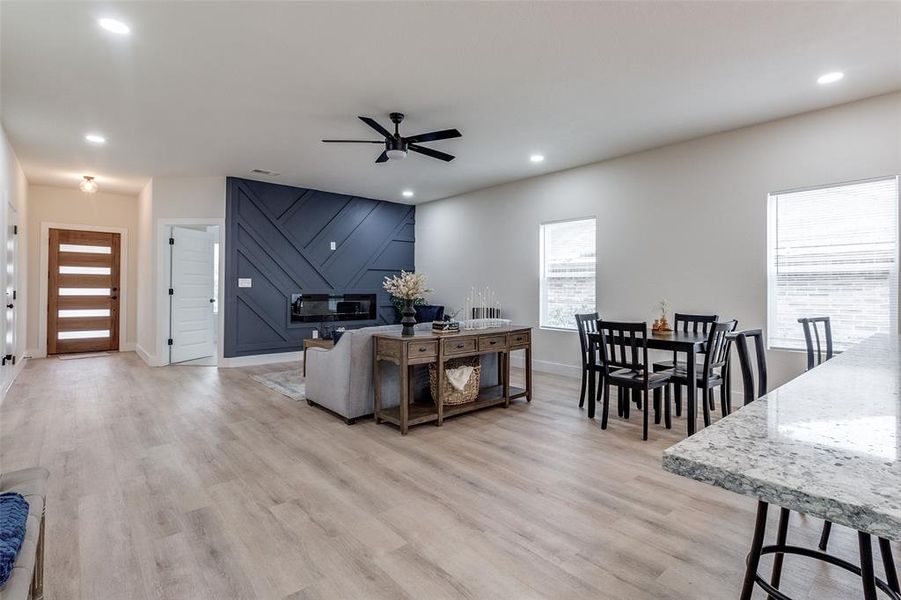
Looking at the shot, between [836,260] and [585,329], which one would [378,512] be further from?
[836,260]

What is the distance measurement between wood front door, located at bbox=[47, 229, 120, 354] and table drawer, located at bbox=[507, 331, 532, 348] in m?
7.52

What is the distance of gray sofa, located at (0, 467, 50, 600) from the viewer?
105 cm

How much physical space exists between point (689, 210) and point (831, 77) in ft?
5.35

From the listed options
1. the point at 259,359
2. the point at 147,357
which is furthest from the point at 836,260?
the point at 147,357

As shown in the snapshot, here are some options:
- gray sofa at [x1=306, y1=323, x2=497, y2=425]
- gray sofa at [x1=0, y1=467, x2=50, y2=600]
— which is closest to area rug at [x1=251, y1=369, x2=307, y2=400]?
gray sofa at [x1=306, y1=323, x2=497, y2=425]

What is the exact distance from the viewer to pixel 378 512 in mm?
2361

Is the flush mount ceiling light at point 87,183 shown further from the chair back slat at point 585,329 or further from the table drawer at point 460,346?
the chair back slat at point 585,329

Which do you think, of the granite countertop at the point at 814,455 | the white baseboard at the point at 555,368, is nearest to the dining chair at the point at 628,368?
the white baseboard at the point at 555,368

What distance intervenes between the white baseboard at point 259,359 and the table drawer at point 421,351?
408 cm

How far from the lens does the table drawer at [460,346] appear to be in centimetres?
387

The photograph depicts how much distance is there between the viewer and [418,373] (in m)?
4.23

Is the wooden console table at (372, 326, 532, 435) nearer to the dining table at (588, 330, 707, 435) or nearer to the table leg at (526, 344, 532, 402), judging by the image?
the table leg at (526, 344, 532, 402)

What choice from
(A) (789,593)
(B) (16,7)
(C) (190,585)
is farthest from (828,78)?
(B) (16,7)

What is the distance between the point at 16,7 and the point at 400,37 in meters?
2.22
